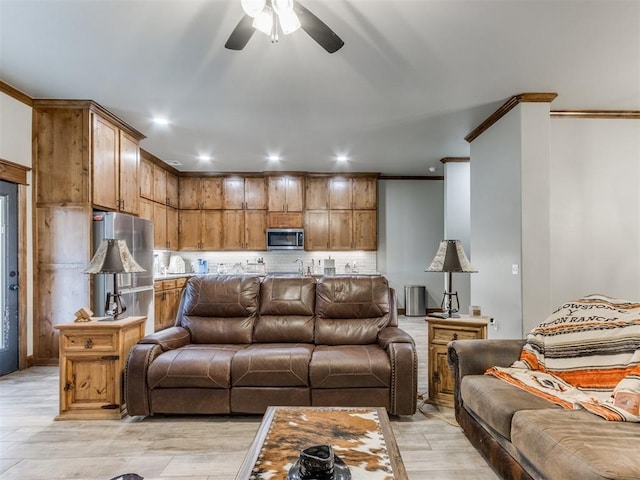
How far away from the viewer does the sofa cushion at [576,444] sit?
1.36m

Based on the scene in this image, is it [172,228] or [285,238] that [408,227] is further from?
[172,228]

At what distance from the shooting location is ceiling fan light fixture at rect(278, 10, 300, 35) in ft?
6.49

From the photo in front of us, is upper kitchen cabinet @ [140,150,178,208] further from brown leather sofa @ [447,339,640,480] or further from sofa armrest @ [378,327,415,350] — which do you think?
brown leather sofa @ [447,339,640,480]

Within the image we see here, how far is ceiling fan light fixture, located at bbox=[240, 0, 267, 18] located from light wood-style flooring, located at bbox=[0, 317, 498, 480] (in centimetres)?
249

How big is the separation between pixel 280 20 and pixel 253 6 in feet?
0.58

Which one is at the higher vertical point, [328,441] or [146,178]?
[146,178]

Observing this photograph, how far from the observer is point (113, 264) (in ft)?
9.61

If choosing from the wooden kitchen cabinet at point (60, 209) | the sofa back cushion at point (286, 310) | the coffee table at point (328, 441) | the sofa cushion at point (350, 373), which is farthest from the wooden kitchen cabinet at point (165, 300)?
the coffee table at point (328, 441)

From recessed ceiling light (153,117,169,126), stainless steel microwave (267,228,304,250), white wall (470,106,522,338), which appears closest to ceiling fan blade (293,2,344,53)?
white wall (470,106,522,338)

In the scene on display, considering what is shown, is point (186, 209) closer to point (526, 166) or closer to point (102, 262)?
point (102, 262)

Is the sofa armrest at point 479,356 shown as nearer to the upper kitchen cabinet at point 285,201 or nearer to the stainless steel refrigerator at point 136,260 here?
the stainless steel refrigerator at point 136,260

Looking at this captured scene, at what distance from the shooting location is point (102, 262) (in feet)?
9.55

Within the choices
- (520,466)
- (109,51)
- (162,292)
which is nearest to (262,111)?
(109,51)

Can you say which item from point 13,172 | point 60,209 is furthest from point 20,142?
point 60,209
